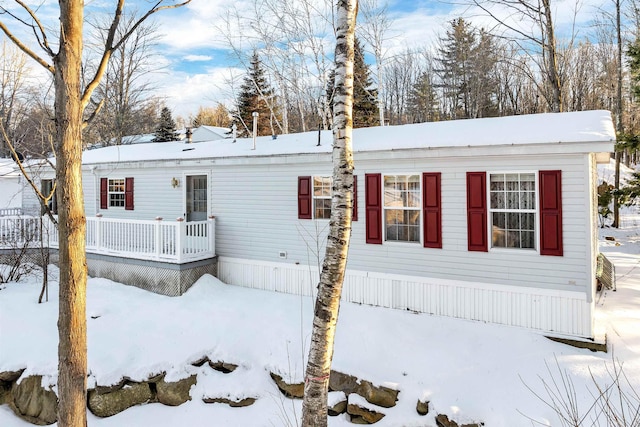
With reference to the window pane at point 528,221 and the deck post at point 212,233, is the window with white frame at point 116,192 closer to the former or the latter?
the deck post at point 212,233

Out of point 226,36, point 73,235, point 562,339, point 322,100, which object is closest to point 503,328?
point 562,339

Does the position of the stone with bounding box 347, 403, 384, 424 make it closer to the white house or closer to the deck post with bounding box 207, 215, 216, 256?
the white house

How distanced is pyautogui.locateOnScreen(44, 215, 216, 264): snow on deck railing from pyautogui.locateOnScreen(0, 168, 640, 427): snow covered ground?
1272 millimetres

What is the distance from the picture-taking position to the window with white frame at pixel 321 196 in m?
8.05

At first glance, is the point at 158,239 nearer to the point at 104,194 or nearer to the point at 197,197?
the point at 197,197

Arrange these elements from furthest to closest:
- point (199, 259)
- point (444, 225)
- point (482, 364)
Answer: point (199, 259) → point (444, 225) → point (482, 364)

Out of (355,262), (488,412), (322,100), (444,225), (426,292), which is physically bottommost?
(488,412)

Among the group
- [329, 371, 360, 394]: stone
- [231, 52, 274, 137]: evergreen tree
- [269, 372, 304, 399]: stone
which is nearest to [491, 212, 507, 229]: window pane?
[329, 371, 360, 394]: stone

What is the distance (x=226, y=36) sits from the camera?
18.8 metres

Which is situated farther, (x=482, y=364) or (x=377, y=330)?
(x=377, y=330)

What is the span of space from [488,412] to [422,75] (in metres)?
25.4

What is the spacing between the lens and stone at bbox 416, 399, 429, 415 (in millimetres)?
4961

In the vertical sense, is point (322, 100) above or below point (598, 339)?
above

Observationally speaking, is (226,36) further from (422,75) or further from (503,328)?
(503,328)
